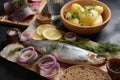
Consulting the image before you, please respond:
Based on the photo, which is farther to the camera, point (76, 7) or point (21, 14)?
point (21, 14)

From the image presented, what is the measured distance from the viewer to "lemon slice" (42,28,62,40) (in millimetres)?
1250

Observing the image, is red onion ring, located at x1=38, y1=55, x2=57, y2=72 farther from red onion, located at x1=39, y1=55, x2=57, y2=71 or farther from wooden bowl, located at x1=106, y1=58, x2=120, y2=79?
wooden bowl, located at x1=106, y1=58, x2=120, y2=79

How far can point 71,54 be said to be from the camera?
1122mm

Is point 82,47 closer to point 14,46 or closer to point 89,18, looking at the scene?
point 89,18

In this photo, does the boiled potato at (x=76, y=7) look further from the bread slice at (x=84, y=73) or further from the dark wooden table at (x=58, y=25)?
the bread slice at (x=84, y=73)

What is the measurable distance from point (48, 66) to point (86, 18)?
0.30 m

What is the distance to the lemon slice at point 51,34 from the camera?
4.10ft

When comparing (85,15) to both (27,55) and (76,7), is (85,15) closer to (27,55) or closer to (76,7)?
(76,7)

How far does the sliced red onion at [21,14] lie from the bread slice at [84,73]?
0.46 meters

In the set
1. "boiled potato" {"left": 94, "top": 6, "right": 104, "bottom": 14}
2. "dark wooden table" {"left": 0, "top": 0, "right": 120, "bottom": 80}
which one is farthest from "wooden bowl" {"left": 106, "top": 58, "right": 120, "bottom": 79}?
"boiled potato" {"left": 94, "top": 6, "right": 104, "bottom": 14}

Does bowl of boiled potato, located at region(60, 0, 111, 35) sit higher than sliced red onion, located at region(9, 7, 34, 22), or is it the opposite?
bowl of boiled potato, located at region(60, 0, 111, 35)

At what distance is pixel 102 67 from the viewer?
1.11m

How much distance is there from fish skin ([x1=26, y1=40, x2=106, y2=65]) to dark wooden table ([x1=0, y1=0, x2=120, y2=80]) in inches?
5.2

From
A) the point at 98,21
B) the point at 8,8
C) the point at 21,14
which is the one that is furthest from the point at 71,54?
the point at 8,8
